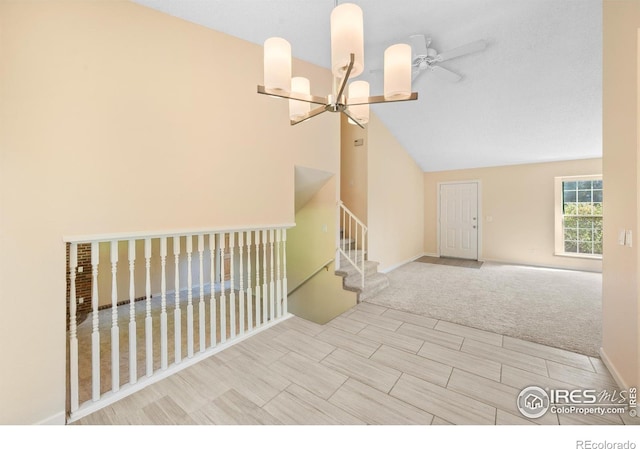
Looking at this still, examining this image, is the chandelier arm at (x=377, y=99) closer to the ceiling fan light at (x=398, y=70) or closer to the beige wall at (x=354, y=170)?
the ceiling fan light at (x=398, y=70)

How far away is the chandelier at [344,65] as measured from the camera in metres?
1.22

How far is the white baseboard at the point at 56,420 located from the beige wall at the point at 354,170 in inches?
159

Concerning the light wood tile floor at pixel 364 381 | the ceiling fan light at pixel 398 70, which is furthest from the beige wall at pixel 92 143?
the ceiling fan light at pixel 398 70

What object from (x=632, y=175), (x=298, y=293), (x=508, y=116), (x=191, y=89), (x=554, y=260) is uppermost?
(x=508, y=116)

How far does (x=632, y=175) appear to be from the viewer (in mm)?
1538

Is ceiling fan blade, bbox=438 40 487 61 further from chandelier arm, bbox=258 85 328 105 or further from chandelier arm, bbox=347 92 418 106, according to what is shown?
chandelier arm, bbox=258 85 328 105

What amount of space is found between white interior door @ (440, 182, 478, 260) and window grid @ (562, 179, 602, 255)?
63.2 inches

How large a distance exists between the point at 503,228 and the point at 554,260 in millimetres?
1091

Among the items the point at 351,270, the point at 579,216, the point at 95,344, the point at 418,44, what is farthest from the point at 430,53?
the point at 579,216

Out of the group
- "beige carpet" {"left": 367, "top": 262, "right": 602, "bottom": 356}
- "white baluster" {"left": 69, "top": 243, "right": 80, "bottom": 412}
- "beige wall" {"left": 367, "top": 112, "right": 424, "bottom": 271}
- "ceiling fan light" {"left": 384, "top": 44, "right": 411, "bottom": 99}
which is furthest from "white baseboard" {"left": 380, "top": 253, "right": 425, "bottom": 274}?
"white baluster" {"left": 69, "top": 243, "right": 80, "bottom": 412}

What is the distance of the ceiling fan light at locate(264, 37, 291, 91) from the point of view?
53.7 inches

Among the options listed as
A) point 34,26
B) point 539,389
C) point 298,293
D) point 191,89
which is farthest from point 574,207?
point 34,26

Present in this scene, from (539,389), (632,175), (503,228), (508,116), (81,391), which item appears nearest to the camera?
(632,175)
